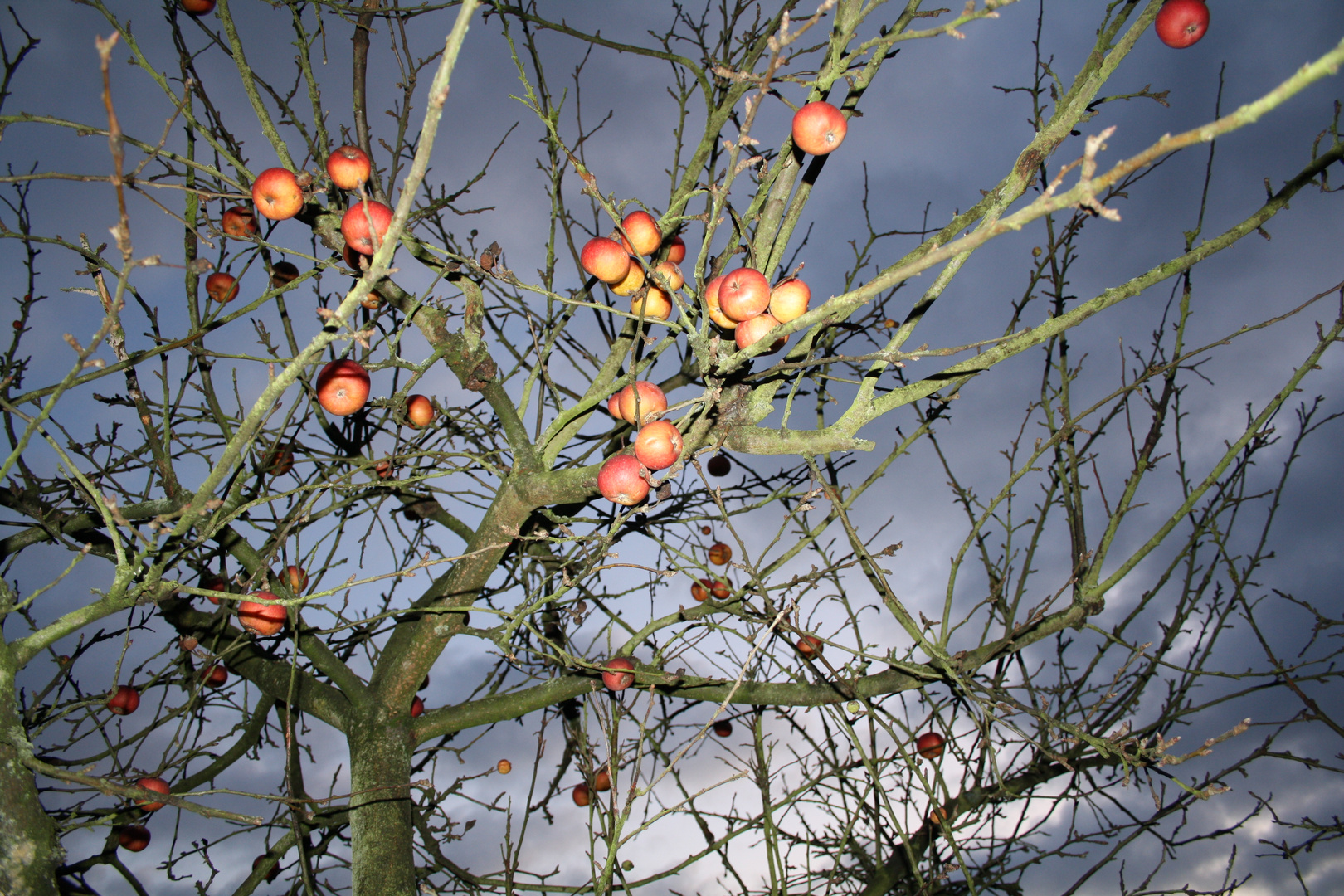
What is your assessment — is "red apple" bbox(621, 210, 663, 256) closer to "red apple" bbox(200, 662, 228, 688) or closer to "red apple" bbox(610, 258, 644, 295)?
"red apple" bbox(610, 258, 644, 295)

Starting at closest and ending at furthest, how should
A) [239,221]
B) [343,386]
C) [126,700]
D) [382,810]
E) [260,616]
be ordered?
[343,386], [239,221], [260,616], [382,810], [126,700]

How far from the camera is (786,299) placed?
2.19m

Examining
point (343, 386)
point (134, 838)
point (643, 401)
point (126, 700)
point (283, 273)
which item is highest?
point (283, 273)

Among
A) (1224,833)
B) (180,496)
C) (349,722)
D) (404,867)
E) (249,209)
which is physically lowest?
(1224,833)

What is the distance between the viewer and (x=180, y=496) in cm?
299

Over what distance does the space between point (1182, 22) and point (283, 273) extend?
3922 millimetres

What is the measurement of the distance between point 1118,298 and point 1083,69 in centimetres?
83

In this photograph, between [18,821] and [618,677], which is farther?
[618,677]

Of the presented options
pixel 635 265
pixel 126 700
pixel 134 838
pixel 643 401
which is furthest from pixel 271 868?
pixel 635 265

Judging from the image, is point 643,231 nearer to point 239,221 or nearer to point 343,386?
point 343,386

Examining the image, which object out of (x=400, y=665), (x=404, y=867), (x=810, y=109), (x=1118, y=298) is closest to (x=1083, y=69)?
(x=1118, y=298)

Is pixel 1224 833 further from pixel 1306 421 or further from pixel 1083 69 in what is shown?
pixel 1083 69

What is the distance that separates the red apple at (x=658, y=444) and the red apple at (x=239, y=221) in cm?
217

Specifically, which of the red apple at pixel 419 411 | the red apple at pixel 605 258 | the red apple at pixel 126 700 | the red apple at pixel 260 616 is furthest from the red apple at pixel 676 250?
the red apple at pixel 126 700
